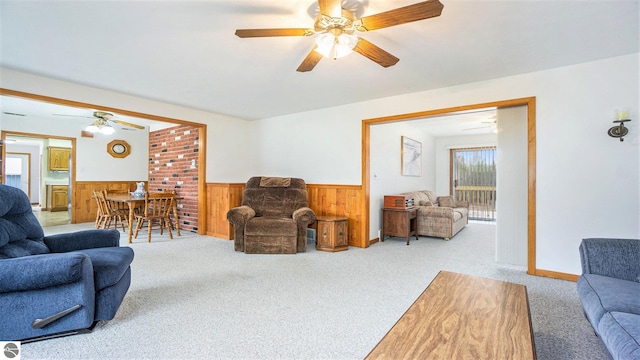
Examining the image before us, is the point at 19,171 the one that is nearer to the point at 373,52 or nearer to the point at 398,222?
the point at 398,222

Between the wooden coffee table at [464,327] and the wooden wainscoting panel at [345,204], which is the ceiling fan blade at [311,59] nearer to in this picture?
the wooden coffee table at [464,327]

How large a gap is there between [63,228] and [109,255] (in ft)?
16.2

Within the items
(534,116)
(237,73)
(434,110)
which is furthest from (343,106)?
(534,116)

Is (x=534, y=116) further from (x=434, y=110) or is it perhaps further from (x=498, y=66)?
(x=434, y=110)

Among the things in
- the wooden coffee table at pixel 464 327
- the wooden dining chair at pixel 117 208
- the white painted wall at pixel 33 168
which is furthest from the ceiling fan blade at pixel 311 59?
the white painted wall at pixel 33 168

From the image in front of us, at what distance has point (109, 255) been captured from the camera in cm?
206

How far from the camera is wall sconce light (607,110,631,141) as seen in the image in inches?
101

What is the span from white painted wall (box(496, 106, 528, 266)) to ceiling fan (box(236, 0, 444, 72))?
226 cm

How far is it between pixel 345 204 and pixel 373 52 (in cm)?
265

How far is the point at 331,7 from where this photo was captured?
1686 mm

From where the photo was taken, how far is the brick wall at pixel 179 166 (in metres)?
5.20

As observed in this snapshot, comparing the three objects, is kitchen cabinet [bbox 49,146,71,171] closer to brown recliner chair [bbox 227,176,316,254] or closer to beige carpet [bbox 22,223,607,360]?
beige carpet [bbox 22,223,607,360]

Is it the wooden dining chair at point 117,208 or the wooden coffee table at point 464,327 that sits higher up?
the wooden dining chair at point 117,208

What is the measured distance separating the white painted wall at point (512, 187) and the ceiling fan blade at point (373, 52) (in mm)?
1989
